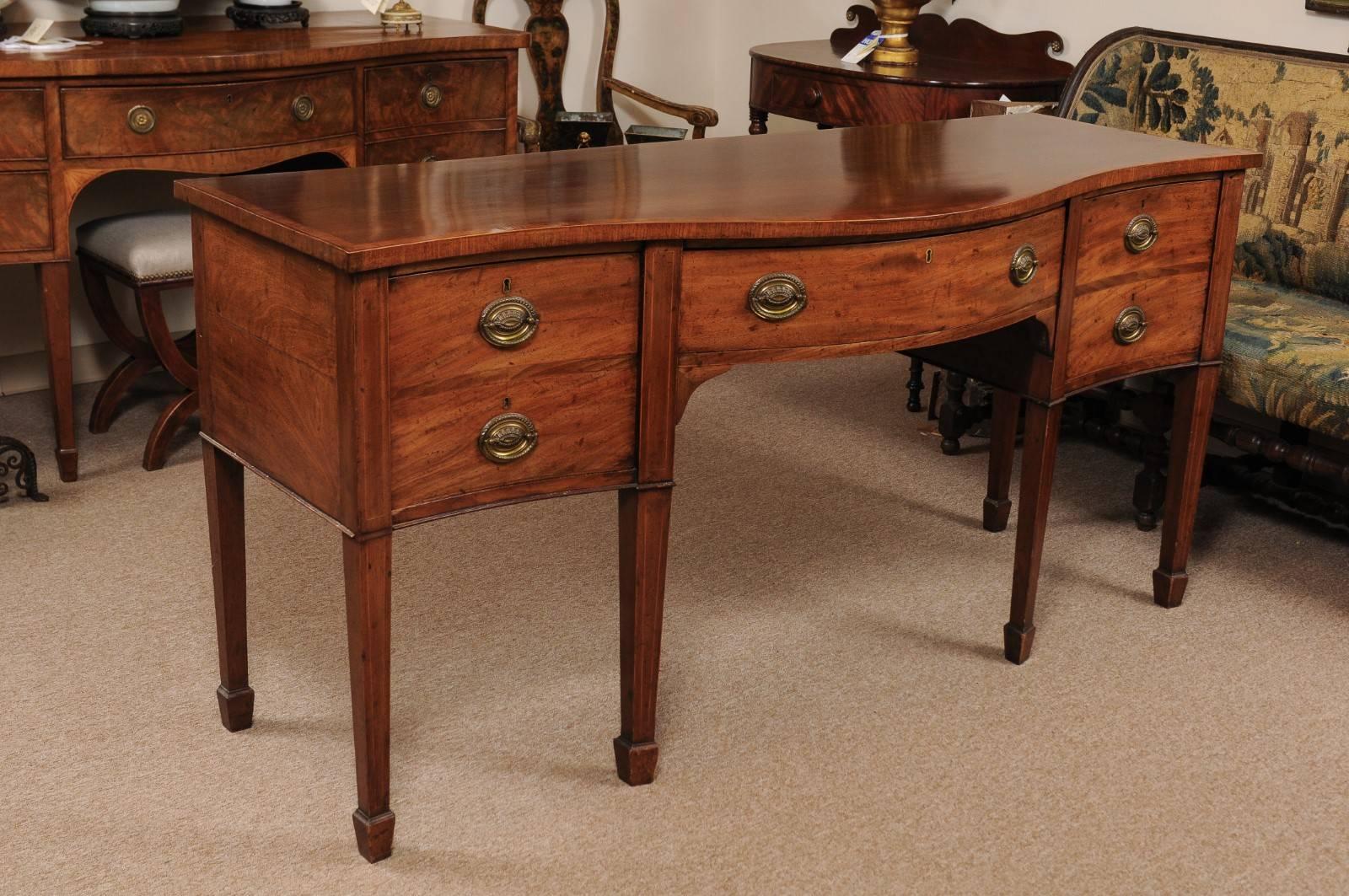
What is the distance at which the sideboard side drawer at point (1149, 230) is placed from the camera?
2.66 metres

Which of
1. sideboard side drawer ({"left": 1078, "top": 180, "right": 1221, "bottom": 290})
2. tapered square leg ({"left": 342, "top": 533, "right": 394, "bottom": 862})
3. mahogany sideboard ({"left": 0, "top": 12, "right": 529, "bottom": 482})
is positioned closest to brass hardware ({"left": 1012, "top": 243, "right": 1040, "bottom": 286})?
sideboard side drawer ({"left": 1078, "top": 180, "right": 1221, "bottom": 290})

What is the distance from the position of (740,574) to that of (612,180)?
43.4 inches

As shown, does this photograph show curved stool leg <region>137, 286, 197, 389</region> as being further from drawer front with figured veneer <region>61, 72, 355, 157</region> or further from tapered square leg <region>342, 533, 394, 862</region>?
tapered square leg <region>342, 533, 394, 862</region>

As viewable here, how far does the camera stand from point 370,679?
7.01 feet

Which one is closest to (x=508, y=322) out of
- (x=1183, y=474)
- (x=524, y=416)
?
(x=524, y=416)

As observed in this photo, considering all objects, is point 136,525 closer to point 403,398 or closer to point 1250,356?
point 403,398

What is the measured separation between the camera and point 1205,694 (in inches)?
109

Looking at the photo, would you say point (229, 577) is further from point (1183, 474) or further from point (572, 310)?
point (1183, 474)

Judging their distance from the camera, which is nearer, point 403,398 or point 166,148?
point 403,398

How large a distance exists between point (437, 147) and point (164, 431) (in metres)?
1.03

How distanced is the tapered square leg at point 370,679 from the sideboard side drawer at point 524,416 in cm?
10

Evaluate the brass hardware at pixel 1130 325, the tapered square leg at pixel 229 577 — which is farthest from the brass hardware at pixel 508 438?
the brass hardware at pixel 1130 325

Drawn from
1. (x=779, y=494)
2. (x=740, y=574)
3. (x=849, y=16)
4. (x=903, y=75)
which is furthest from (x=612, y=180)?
(x=849, y=16)

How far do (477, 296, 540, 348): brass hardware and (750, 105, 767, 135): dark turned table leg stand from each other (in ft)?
8.61
